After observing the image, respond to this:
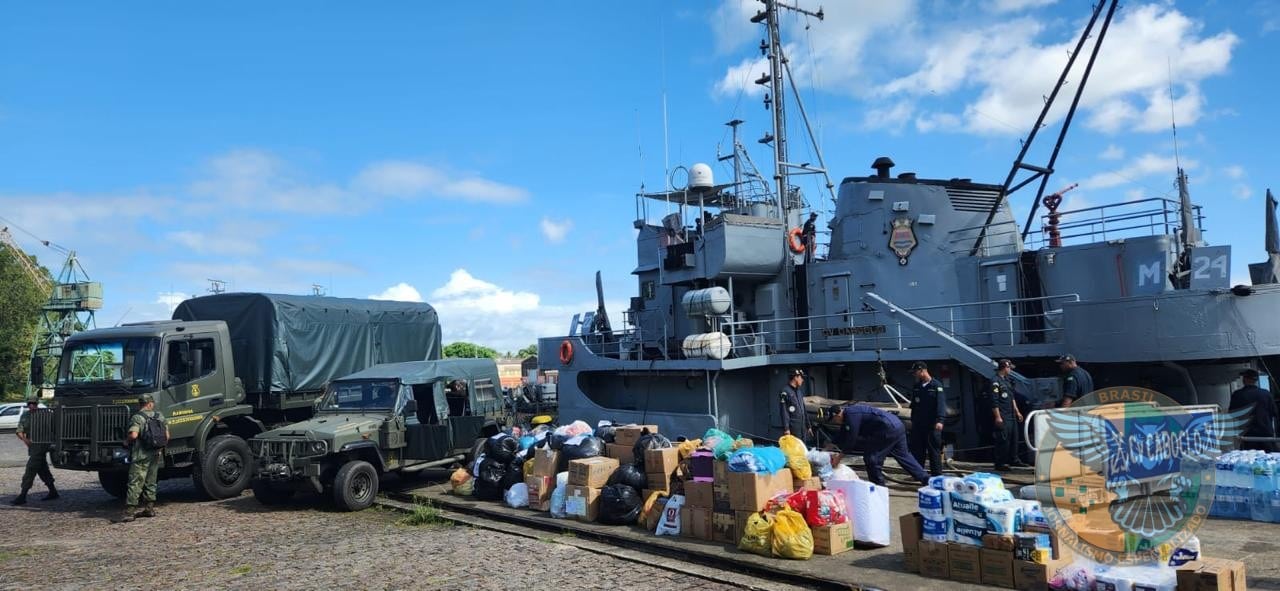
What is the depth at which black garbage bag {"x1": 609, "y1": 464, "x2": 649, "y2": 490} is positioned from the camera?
932 centimetres

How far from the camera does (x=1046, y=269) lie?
1285 cm

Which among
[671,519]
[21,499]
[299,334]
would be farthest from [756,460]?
[21,499]

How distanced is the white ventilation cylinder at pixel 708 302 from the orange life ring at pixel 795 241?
1.83 meters

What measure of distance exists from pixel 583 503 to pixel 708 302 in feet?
20.1

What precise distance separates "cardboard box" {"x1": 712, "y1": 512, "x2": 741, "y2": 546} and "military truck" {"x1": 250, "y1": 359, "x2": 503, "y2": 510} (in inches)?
211

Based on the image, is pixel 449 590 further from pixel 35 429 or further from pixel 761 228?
pixel 761 228

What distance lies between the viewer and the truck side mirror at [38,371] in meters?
12.4

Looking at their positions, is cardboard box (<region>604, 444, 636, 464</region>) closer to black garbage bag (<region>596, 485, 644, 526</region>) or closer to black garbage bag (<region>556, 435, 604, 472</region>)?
black garbage bag (<region>556, 435, 604, 472</region>)

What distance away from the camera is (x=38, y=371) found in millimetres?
12484

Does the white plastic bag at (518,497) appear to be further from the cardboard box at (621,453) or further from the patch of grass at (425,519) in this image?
the cardboard box at (621,453)

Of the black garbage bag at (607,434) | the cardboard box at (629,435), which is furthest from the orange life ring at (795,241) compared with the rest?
the cardboard box at (629,435)

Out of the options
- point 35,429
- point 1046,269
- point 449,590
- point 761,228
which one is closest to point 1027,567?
point 449,590

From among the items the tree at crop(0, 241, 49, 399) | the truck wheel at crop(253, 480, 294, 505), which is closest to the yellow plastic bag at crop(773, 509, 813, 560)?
the truck wheel at crop(253, 480, 294, 505)

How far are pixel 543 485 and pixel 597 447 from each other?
823 millimetres
